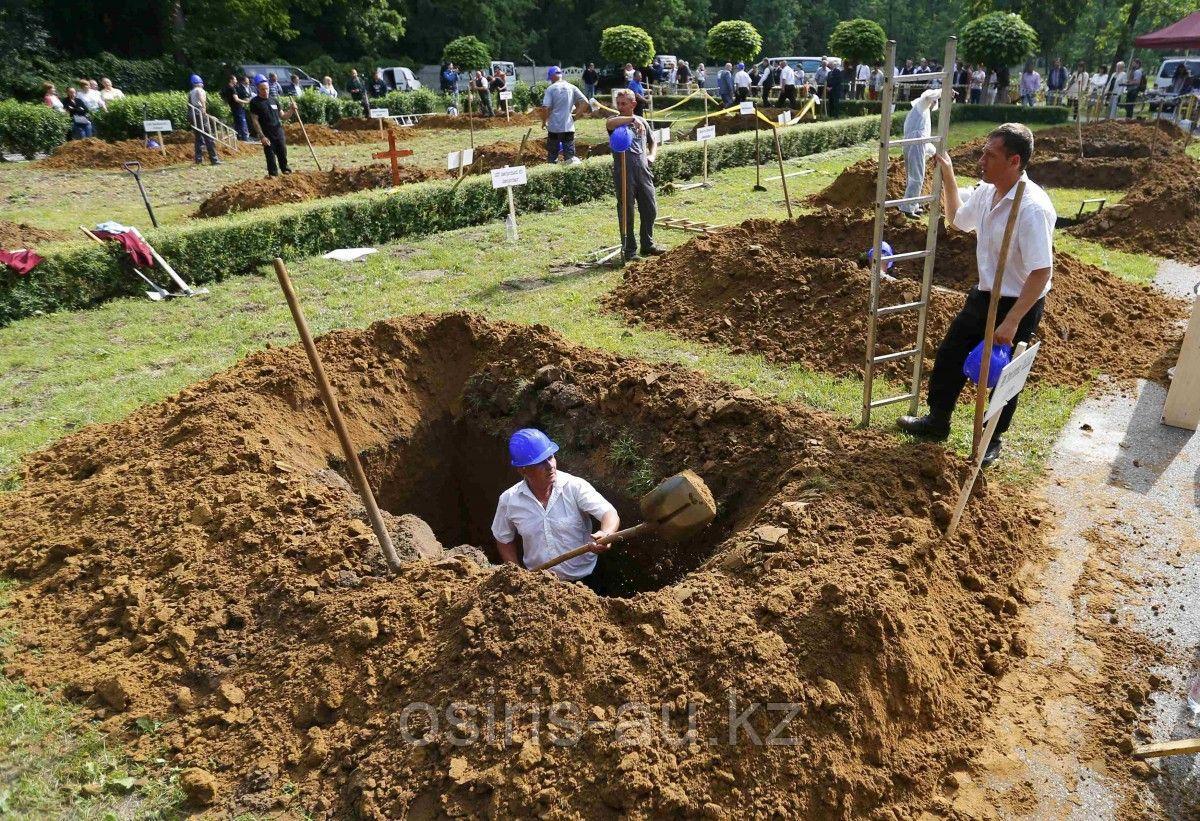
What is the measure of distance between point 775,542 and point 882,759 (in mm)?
1159

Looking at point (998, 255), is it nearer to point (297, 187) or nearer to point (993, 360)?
point (993, 360)

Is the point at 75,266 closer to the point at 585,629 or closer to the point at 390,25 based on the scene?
the point at 585,629

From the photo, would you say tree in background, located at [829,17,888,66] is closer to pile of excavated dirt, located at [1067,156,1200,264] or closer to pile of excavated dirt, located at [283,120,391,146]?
pile of excavated dirt, located at [283,120,391,146]

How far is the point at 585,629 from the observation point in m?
3.49

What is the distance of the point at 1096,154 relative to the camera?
18.2 metres

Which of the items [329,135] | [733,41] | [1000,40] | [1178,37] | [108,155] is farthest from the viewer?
[733,41]

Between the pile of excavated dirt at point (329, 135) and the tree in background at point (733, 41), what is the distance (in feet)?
45.8

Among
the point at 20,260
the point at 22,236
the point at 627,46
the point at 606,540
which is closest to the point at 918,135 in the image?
the point at 606,540

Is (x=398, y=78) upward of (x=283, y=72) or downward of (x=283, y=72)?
downward

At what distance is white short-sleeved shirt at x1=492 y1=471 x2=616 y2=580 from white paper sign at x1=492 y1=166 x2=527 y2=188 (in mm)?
7834

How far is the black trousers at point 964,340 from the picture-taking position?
198 inches

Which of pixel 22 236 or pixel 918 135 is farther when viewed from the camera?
pixel 22 236

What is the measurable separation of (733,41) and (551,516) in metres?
31.4

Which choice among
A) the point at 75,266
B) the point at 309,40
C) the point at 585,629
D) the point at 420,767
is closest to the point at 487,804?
the point at 420,767
